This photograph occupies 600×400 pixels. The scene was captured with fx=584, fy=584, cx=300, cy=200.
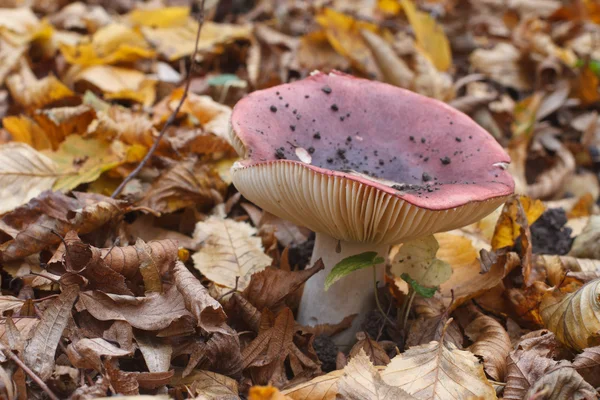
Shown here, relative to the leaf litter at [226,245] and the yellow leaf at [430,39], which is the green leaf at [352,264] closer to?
the leaf litter at [226,245]

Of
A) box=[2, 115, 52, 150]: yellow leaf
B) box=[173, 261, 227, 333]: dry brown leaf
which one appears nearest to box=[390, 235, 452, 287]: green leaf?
box=[173, 261, 227, 333]: dry brown leaf

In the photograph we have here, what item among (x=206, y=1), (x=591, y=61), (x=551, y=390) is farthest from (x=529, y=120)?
(x=551, y=390)

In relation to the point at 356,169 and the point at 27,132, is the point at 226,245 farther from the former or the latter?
the point at 27,132

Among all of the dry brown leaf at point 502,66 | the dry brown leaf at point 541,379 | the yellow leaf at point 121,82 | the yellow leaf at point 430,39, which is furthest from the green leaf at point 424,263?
the dry brown leaf at point 502,66

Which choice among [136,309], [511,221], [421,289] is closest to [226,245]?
[136,309]

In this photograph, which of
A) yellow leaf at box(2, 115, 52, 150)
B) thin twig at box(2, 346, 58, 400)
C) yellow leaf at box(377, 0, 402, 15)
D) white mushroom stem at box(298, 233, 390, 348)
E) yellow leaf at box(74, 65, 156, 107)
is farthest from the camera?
yellow leaf at box(377, 0, 402, 15)

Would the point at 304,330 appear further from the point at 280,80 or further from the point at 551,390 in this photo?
the point at 280,80

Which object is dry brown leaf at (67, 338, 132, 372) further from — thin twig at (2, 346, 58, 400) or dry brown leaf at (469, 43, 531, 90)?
dry brown leaf at (469, 43, 531, 90)
